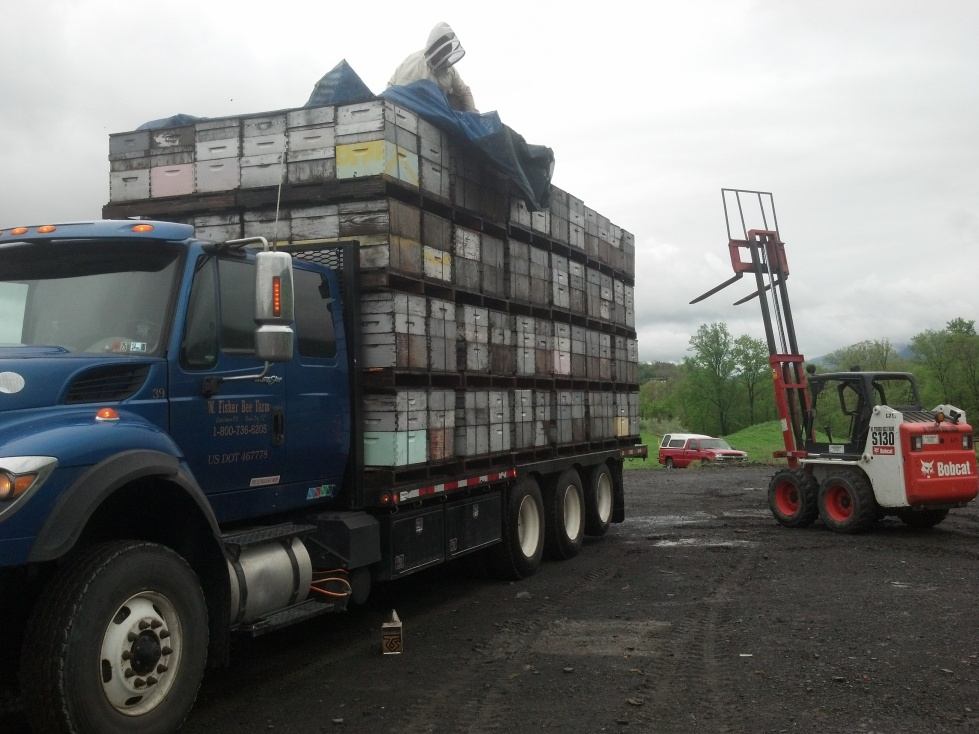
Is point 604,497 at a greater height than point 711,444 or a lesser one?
lesser

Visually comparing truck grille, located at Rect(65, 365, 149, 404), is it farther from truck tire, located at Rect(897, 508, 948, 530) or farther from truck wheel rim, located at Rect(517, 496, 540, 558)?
truck tire, located at Rect(897, 508, 948, 530)

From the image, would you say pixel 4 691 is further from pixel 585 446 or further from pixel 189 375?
pixel 585 446

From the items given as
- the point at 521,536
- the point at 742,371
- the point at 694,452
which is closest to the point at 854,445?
the point at 521,536

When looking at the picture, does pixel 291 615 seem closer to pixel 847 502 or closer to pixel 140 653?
pixel 140 653

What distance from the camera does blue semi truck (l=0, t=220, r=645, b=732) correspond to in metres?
4.34

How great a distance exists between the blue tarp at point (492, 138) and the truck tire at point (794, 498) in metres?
7.14

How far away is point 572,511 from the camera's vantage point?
464 inches

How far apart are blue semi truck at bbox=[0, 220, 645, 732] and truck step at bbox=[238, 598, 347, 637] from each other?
2 centimetres

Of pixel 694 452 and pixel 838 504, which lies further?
pixel 694 452

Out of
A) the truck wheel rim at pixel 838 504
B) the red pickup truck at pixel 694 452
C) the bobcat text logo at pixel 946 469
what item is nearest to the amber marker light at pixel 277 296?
the bobcat text logo at pixel 946 469

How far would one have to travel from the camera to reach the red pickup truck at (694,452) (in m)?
34.0

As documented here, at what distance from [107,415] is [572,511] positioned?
25.2 ft

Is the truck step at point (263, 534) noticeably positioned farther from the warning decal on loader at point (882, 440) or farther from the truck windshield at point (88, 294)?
the warning decal on loader at point (882, 440)

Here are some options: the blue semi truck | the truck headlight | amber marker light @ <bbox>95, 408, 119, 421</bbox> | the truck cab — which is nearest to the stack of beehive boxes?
the blue semi truck
